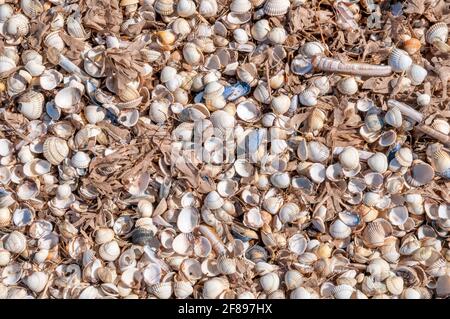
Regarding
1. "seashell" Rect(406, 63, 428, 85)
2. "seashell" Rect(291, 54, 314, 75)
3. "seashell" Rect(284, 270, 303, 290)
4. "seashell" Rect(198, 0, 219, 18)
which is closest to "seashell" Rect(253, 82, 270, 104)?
"seashell" Rect(291, 54, 314, 75)

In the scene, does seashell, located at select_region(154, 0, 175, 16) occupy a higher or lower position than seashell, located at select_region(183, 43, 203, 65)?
A: higher

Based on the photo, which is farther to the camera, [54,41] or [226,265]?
[54,41]

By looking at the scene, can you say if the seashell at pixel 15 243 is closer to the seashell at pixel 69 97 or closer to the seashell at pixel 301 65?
the seashell at pixel 69 97

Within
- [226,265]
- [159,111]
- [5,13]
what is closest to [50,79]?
[5,13]

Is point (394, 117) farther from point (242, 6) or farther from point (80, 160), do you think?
point (80, 160)

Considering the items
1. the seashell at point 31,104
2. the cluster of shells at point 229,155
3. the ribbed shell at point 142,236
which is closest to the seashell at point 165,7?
the cluster of shells at point 229,155

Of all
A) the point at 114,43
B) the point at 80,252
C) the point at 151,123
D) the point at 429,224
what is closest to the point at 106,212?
the point at 80,252

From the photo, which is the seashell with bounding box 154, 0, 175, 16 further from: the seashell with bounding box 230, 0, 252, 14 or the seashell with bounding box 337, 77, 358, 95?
the seashell with bounding box 337, 77, 358, 95
